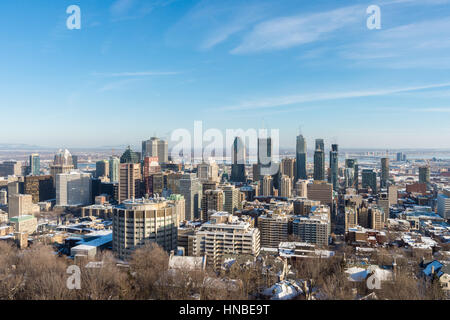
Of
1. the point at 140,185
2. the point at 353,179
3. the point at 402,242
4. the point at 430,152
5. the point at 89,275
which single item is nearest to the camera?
the point at 89,275

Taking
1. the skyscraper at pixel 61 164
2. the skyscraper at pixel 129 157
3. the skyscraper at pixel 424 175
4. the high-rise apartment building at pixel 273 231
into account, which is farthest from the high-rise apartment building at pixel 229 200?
the skyscraper at pixel 424 175

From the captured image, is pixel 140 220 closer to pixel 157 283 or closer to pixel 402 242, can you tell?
pixel 157 283

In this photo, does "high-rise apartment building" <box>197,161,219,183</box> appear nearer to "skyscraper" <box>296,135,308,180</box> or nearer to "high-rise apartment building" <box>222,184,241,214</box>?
"high-rise apartment building" <box>222,184,241,214</box>

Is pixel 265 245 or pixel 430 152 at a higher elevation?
pixel 430 152

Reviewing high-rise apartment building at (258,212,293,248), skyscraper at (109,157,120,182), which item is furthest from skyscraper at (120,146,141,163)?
high-rise apartment building at (258,212,293,248)

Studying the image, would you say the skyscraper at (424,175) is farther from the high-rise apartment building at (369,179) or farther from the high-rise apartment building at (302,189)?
the high-rise apartment building at (302,189)

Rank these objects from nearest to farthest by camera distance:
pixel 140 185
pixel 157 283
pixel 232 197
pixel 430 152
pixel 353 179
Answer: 1. pixel 157 283
2. pixel 232 197
3. pixel 140 185
4. pixel 430 152
5. pixel 353 179
